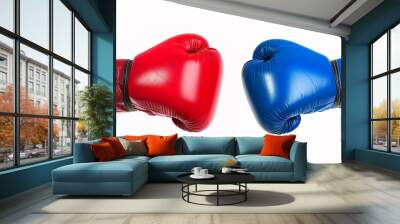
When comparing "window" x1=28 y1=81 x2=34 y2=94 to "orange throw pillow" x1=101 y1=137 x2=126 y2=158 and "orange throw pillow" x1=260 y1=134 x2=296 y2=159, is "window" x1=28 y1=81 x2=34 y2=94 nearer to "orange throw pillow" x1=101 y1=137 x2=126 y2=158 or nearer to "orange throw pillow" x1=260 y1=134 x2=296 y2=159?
"orange throw pillow" x1=101 y1=137 x2=126 y2=158

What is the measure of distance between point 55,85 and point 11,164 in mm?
1504

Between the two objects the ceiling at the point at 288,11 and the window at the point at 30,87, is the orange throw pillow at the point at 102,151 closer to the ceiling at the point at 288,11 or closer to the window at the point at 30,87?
the window at the point at 30,87

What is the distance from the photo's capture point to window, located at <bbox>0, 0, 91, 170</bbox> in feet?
12.7

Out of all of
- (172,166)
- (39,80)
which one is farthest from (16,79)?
(172,166)

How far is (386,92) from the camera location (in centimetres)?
683

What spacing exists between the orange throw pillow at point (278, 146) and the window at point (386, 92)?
2.48m

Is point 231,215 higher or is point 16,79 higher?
point 16,79

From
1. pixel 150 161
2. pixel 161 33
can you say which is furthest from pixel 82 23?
pixel 150 161

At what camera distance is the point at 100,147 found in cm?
450

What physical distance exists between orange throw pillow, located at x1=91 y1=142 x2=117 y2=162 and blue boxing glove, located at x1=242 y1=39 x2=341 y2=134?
2.77 meters

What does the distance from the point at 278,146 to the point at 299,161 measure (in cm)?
44

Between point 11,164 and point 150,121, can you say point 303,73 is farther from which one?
point 11,164

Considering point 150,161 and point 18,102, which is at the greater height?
point 18,102

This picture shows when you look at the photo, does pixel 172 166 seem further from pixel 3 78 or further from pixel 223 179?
pixel 3 78
